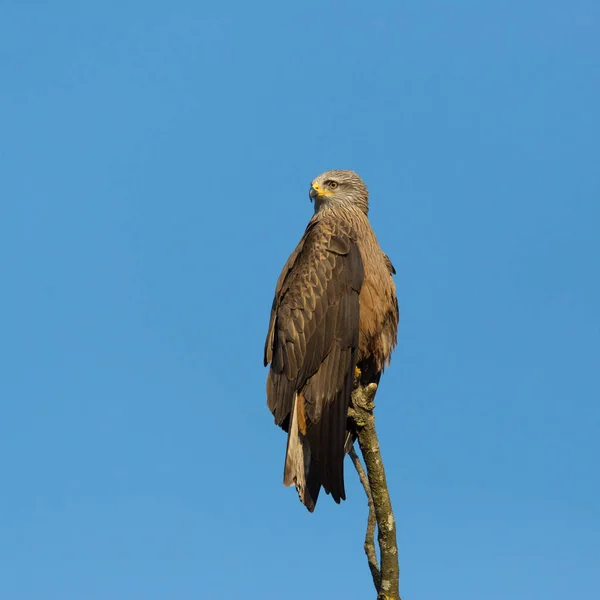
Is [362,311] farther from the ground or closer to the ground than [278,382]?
farther from the ground

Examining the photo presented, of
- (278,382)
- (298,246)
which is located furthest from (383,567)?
(298,246)

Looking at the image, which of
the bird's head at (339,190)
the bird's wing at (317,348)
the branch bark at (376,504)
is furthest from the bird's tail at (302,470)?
the bird's head at (339,190)

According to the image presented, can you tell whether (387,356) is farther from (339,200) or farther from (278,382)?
(339,200)

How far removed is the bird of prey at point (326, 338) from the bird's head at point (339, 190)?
0.22 metres

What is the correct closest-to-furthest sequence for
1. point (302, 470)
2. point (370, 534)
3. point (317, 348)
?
point (370, 534) < point (302, 470) < point (317, 348)

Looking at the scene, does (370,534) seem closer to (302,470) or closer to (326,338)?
(302,470)

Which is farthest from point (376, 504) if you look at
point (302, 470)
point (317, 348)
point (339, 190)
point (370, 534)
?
point (339, 190)

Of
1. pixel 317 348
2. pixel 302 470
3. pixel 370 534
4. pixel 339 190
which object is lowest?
pixel 370 534

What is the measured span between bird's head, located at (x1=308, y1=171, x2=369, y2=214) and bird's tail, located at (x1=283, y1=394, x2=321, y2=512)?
245cm

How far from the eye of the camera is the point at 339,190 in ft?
27.6

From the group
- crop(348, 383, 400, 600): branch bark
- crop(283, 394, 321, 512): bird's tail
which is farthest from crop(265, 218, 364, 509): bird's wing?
crop(348, 383, 400, 600): branch bark

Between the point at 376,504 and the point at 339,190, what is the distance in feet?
11.3

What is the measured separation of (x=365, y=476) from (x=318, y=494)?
562 mm

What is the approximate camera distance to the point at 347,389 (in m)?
6.84
